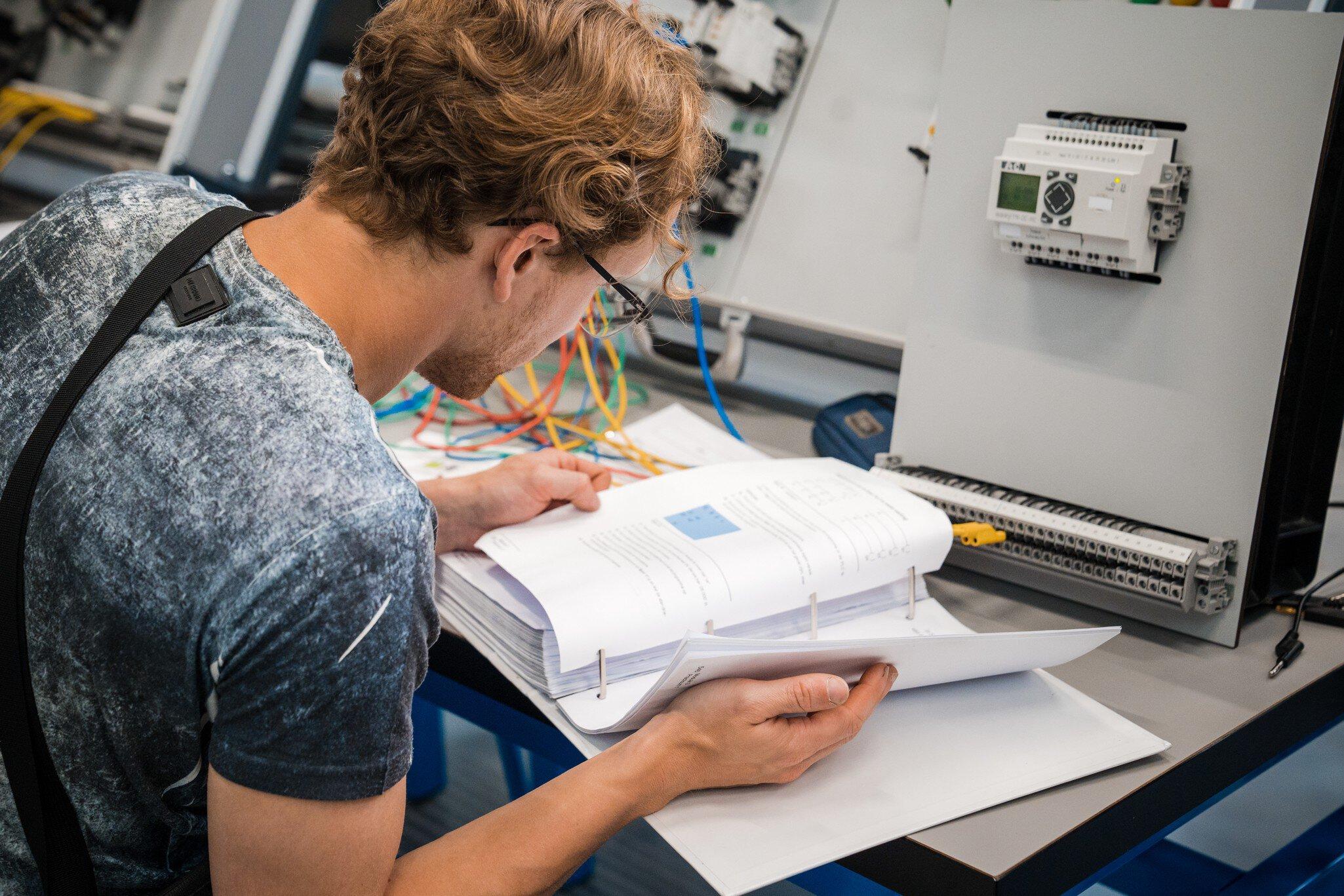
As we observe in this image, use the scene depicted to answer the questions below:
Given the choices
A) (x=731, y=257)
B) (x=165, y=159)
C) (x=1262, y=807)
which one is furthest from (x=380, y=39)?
(x=1262, y=807)

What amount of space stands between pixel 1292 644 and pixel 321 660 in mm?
775

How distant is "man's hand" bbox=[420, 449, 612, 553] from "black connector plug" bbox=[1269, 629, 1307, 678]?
57cm

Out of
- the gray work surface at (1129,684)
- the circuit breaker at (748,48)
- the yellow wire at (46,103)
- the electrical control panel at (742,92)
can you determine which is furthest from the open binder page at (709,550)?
the yellow wire at (46,103)

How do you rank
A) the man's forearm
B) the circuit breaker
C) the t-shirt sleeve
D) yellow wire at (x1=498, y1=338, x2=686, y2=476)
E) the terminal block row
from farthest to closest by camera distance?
1. the circuit breaker
2. yellow wire at (x1=498, y1=338, x2=686, y2=476)
3. the terminal block row
4. the man's forearm
5. the t-shirt sleeve

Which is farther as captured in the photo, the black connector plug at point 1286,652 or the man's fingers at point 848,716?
the black connector plug at point 1286,652

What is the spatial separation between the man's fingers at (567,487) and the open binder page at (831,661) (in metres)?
0.21

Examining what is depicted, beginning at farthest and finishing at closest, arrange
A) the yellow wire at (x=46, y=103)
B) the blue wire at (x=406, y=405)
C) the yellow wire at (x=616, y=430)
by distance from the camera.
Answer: the yellow wire at (x=46, y=103), the blue wire at (x=406, y=405), the yellow wire at (x=616, y=430)

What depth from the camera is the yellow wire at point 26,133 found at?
243cm

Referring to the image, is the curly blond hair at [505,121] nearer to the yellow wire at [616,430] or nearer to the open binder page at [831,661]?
the open binder page at [831,661]

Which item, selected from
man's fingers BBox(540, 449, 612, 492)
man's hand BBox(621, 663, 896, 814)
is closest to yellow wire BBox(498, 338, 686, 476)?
man's fingers BBox(540, 449, 612, 492)

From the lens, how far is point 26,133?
95.8 inches

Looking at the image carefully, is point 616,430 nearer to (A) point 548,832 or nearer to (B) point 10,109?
(A) point 548,832

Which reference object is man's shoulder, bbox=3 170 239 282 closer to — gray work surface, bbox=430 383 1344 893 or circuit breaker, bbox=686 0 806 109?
gray work surface, bbox=430 383 1344 893

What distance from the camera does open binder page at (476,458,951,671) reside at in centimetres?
80
